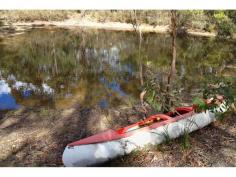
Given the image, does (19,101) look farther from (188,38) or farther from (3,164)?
(188,38)

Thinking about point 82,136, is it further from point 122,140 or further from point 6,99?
point 6,99

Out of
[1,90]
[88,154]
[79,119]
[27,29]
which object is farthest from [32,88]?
[27,29]

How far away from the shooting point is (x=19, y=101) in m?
7.77

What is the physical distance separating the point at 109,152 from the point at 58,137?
4.57 feet

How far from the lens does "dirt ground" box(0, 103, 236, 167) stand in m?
4.21

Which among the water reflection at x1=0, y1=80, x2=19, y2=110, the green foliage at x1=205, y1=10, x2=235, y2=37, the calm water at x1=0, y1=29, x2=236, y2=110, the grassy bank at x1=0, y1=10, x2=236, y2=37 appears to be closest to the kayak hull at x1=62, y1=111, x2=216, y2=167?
the calm water at x1=0, y1=29, x2=236, y2=110

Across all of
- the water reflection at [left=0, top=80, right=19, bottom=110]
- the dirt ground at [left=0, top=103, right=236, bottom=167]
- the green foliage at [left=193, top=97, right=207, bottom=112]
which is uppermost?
the green foliage at [left=193, top=97, right=207, bottom=112]

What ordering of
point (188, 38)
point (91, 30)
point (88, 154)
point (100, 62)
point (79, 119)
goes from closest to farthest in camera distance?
point (88, 154), point (79, 119), point (100, 62), point (188, 38), point (91, 30)

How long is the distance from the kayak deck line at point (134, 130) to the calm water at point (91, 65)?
232 centimetres

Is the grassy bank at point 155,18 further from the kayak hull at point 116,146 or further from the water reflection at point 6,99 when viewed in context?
the kayak hull at point 116,146

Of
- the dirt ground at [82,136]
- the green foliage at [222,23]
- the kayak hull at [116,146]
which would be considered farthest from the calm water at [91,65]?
the kayak hull at [116,146]

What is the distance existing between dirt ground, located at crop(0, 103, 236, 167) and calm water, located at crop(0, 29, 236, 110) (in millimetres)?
1196

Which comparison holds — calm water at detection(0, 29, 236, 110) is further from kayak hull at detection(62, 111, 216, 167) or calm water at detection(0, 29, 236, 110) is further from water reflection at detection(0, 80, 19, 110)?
kayak hull at detection(62, 111, 216, 167)

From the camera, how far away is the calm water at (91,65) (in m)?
8.32
